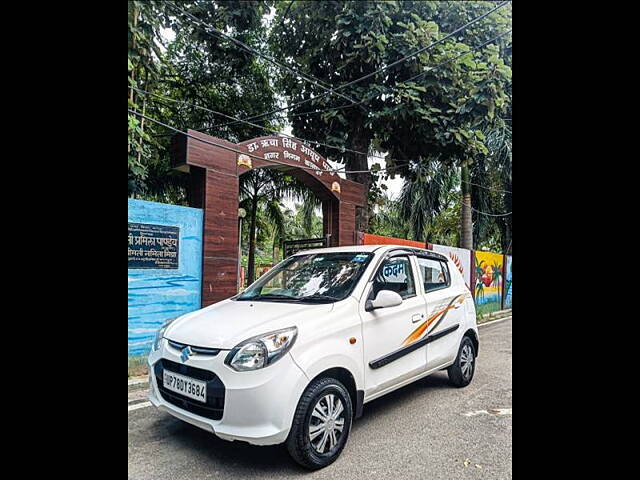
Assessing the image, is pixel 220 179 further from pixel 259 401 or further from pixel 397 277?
pixel 259 401

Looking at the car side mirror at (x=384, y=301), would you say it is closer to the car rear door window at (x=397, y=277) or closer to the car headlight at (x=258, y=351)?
the car rear door window at (x=397, y=277)

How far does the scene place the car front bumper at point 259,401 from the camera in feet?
8.48

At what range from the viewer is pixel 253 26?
34.6ft

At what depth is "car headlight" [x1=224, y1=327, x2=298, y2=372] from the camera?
105 inches

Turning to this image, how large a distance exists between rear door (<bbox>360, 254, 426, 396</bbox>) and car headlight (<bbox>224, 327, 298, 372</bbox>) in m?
0.80

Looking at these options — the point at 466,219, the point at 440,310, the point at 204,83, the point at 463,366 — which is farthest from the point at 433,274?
the point at 466,219

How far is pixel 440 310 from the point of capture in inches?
167

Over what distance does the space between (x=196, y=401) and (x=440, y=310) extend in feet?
8.48

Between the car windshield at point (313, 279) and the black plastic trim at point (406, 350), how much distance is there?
2.00 ft

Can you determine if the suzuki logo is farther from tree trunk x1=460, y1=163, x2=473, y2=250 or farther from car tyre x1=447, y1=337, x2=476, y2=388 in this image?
tree trunk x1=460, y1=163, x2=473, y2=250

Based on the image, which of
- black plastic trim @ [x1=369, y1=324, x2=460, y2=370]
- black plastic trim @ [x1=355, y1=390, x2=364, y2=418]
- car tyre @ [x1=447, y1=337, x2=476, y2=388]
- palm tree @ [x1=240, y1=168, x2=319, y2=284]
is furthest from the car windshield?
palm tree @ [x1=240, y1=168, x2=319, y2=284]

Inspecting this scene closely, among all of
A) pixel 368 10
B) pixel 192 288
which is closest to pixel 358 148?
pixel 368 10

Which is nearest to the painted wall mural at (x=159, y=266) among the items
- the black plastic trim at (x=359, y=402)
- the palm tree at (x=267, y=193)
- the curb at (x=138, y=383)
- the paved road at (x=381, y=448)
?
the curb at (x=138, y=383)
